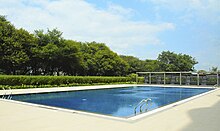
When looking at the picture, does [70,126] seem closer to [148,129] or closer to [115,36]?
[148,129]

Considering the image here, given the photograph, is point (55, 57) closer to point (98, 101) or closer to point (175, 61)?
point (98, 101)

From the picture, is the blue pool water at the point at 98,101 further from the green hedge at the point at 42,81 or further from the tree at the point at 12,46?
the tree at the point at 12,46

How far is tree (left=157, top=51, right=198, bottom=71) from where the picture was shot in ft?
149

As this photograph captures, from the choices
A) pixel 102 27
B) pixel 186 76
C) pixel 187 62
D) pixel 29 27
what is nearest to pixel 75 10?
pixel 102 27

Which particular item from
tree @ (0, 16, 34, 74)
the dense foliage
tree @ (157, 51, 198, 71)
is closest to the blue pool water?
tree @ (0, 16, 34, 74)

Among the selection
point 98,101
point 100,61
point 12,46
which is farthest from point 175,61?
point 98,101

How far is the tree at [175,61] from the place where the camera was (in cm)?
4528

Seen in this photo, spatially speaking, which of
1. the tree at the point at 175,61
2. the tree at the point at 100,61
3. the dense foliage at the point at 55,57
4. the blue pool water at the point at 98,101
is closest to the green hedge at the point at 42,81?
the blue pool water at the point at 98,101

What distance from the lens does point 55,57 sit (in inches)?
1170

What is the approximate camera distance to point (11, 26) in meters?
25.9

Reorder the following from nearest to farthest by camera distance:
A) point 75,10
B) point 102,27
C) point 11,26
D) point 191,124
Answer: point 191,124, point 75,10, point 11,26, point 102,27

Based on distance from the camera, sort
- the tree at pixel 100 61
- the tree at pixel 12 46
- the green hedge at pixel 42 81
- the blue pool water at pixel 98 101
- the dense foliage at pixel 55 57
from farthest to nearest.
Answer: the tree at pixel 100 61
the dense foliage at pixel 55 57
the tree at pixel 12 46
the green hedge at pixel 42 81
the blue pool water at pixel 98 101

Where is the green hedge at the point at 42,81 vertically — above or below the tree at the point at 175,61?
below

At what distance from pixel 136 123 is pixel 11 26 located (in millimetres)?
24339
